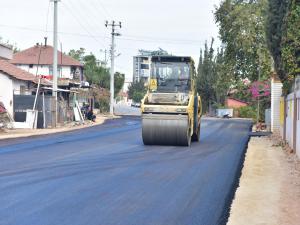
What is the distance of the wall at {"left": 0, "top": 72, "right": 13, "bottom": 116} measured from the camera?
35.8m

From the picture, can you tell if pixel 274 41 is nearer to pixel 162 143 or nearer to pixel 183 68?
pixel 183 68

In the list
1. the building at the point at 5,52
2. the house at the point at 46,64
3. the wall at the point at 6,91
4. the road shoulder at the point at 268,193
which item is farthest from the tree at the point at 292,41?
the house at the point at 46,64

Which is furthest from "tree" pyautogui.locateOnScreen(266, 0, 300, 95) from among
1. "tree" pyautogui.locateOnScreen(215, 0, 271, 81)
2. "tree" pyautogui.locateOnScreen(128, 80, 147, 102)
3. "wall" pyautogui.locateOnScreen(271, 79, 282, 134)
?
"tree" pyautogui.locateOnScreen(128, 80, 147, 102)

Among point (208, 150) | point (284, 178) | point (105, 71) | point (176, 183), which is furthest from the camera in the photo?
point (105, 71)

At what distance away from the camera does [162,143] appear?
72.8 feet

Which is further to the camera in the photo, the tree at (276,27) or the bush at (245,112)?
the bush at (245,112)

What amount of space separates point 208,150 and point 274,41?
16.4 feet

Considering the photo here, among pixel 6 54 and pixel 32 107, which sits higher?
pixel 6 54

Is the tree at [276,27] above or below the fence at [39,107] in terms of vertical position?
above

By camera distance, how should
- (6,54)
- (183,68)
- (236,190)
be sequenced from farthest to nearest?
(6,54) → (183,68) → (236,190)

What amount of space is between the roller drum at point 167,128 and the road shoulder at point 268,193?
3489 millimetres

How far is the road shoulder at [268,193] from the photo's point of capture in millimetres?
8945


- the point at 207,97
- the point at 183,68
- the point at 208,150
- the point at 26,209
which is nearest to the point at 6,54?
the point at 183,68

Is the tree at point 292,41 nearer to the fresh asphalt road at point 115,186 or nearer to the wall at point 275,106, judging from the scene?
the fresh asphalt road at point 115,186
